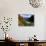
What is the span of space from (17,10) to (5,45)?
158 centimetres

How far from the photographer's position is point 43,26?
5949mm

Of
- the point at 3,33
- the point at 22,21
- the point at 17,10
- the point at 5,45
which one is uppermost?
the point at 17,10

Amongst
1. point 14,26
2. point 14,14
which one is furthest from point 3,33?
point 14,14

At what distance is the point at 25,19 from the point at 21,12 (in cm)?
34

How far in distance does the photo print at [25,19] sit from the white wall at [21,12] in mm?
128

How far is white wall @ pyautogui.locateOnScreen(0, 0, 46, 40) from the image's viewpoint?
229 inches

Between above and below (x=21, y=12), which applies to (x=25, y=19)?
below

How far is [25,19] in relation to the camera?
233 inches

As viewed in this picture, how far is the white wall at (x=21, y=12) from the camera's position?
5.82 meters

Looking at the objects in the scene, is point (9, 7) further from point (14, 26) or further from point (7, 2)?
point (14, 26)

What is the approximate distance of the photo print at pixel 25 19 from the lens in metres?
5.87

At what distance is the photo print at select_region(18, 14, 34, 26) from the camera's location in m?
5.87

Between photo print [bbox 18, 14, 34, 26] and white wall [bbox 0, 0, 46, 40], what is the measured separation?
13cm

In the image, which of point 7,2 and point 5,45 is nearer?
point 5,45
